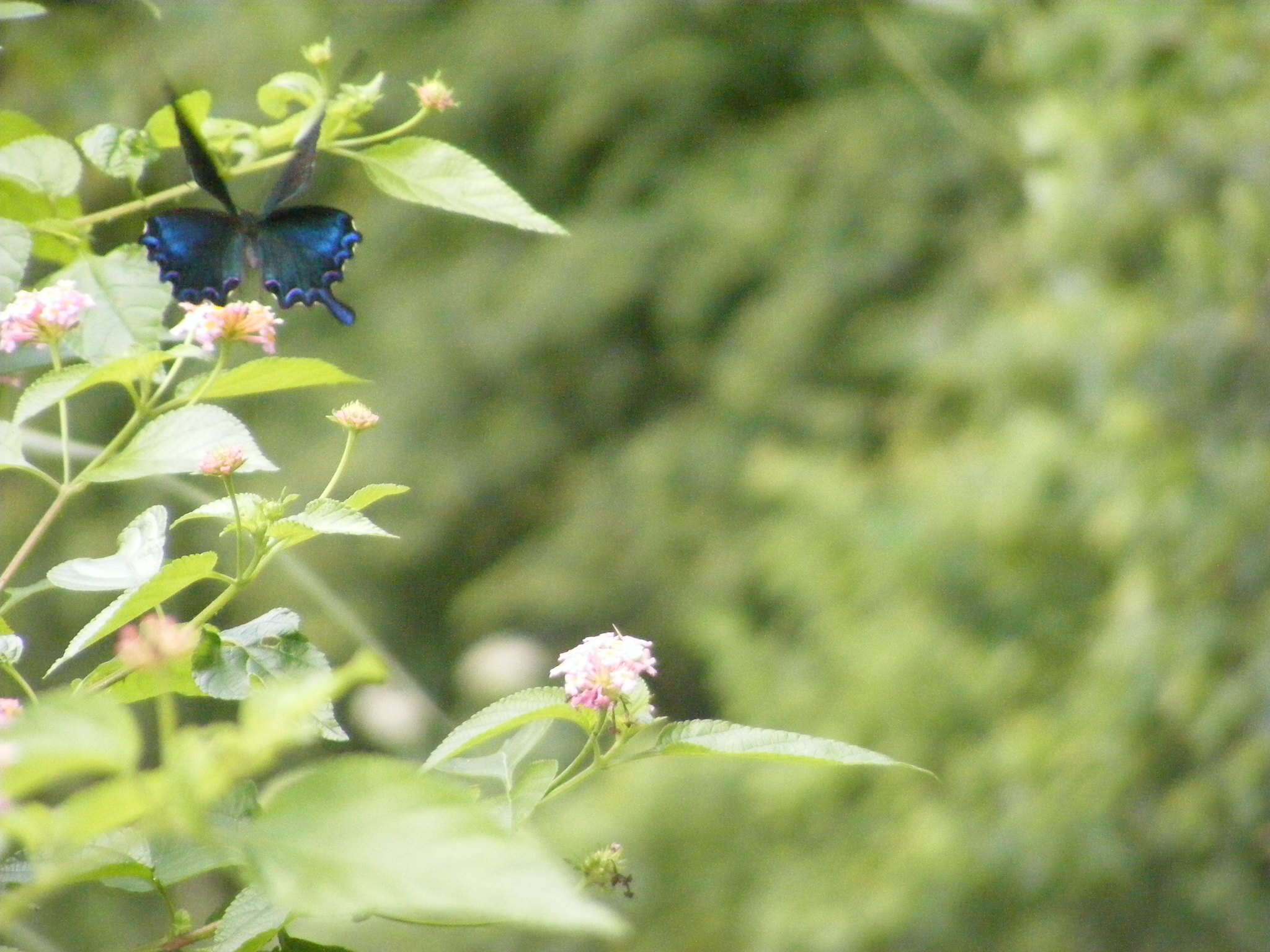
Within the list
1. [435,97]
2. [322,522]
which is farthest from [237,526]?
[435,97]

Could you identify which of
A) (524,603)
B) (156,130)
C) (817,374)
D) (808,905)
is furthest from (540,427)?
(156,130)

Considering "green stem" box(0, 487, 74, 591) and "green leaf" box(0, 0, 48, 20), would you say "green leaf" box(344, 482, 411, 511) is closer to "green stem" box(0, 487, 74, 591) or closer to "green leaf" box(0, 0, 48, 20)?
"green stem" box(0, 487, 74, 591)

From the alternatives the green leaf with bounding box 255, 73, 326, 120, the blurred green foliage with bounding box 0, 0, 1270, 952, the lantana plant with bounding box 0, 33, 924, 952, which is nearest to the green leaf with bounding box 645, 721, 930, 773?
the lantana plant with bounding box 0, 33, 924, 952

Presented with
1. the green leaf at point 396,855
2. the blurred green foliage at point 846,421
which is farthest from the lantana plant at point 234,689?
the blurred green foliage at point 846,421

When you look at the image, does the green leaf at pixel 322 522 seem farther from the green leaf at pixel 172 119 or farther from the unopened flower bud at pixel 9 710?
→ the green leaf at pixel 172 119

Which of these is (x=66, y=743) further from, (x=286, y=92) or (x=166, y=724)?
(x=286, y=92)

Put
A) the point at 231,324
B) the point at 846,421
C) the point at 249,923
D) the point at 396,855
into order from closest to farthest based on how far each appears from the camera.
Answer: the point at 396,855 → the point at 249,923 → the point at 231,324 → the point at 846,421

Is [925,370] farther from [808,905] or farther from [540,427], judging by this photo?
[540,427]
